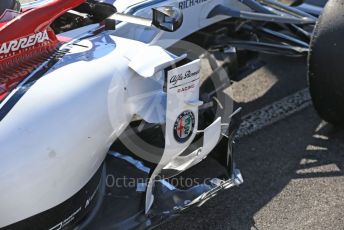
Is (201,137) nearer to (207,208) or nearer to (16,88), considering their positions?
(207,208)

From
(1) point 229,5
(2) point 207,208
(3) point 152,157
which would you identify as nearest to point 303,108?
(1) point 229,5

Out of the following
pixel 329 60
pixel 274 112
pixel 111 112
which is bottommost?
pixel 274 112

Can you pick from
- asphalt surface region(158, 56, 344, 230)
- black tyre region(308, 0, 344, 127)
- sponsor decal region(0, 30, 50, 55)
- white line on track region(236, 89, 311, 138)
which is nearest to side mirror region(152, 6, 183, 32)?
sponsor decal region(0, 30, 50, 55)

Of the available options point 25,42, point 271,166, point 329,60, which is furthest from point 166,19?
point 271,166

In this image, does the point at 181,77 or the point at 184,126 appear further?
the point at 184,126

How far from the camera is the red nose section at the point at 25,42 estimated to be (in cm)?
229

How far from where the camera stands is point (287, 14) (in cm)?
386

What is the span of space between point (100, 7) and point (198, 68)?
588 millimetres

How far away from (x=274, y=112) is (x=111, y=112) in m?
1.93

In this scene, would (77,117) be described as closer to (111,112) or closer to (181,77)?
Answer: (111,112)

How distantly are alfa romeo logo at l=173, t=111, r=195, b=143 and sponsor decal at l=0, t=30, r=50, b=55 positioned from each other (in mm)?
684

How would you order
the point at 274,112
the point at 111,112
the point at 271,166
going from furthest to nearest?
the point at 274,112
the point at 271,166
the point at 111,112

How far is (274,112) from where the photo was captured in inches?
159

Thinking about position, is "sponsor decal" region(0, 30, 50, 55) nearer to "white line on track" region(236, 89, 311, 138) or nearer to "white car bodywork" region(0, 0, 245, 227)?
"white car bodywork" region(0, 0, 245, 227)
